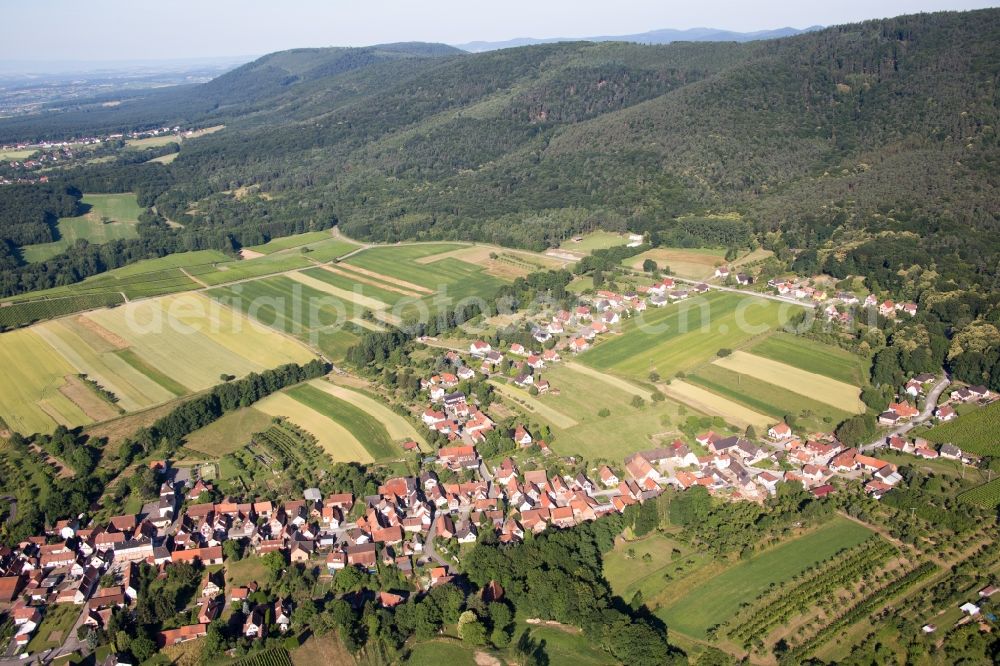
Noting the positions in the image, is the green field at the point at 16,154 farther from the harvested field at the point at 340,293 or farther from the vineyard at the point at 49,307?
the harvested field at the point at 340,293

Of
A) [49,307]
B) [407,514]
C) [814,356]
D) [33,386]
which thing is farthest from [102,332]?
[814,356]

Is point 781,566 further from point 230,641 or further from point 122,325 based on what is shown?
point 122,325

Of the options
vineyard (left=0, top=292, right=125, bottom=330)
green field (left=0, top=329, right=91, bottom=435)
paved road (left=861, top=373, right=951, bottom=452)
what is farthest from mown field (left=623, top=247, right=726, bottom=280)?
green field (left=0, top=329, right=91, bottom=435)

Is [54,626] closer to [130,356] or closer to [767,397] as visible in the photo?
[130,356]

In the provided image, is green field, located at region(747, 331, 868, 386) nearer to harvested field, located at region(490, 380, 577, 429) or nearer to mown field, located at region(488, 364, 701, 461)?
mown field, located at region(488, 364, 701, 461)

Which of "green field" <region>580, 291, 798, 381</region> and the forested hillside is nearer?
"green field" <region>580, 291, 798, 381</region>

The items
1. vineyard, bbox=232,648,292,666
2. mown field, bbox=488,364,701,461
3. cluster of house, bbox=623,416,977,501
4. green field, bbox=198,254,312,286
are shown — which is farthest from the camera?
green field, bbox=198,254,312,286
